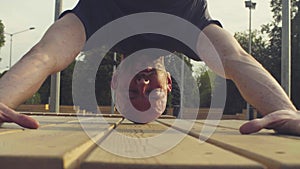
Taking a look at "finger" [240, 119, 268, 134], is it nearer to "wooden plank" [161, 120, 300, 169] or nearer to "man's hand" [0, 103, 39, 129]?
"wooden plank" [161, 120, 300, 169]

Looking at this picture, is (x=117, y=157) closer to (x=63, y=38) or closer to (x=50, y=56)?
(x=50, y=56)

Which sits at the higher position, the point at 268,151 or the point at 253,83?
the point at 253,83

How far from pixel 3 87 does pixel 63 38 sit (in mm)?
511

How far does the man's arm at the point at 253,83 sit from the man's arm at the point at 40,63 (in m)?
0.75

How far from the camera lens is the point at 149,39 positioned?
3.37m

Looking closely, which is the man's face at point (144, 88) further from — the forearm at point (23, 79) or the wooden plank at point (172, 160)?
the wooden plank at point (172, 160)

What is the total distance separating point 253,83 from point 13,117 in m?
1.08

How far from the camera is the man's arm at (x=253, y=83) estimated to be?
2.00 m

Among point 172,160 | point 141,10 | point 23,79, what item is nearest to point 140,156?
point 172,160

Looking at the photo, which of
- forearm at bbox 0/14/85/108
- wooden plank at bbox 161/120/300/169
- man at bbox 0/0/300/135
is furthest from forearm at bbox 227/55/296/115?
forearm at bbox 0/14/85/108

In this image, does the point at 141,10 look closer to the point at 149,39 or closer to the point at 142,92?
the point at 149,39

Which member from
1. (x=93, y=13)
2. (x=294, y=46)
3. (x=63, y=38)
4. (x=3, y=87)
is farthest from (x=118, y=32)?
(x=294, y=46)

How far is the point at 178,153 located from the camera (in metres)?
1.27

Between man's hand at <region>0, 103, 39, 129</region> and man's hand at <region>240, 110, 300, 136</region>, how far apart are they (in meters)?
0.85
